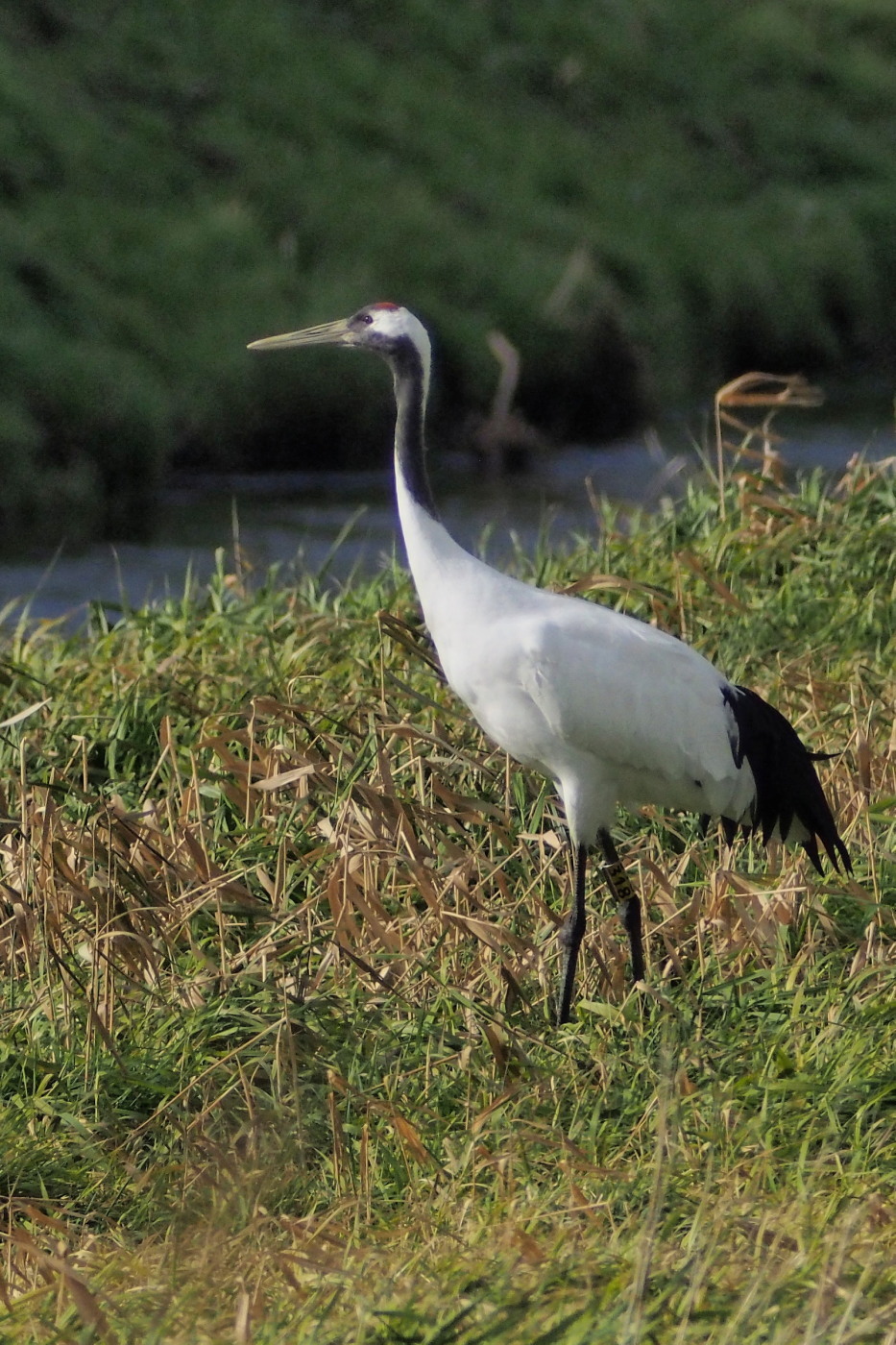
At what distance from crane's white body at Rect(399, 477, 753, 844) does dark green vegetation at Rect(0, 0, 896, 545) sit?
7.71m

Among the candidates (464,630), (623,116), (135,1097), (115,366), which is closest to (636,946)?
(464,630)

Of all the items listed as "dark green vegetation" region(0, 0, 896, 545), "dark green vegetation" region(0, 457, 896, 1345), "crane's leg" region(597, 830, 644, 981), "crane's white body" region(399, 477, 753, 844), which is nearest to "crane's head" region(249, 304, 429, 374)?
"crane's white body" region(399, 477, 753, 844)

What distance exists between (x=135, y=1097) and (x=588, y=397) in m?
11.5

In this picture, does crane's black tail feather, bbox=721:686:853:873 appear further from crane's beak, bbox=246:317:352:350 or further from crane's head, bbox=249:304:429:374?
crane's beak, bbox=246:317:352:350

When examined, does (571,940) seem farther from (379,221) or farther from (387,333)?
(379,221)

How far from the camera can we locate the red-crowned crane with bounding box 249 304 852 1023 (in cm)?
402

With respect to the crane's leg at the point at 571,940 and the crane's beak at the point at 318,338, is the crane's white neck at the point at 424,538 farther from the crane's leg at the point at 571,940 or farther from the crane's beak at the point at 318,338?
the crane's leg at the point at 571,940

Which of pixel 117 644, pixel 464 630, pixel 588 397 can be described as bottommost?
pixel 588 397

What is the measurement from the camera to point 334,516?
38.9 feet

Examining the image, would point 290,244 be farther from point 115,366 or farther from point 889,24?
point 889,24

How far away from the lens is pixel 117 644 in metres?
6.67

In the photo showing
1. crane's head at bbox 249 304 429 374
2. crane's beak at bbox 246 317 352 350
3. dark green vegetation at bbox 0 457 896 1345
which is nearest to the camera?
dark green vegetation at bbox 0 457 896 1345

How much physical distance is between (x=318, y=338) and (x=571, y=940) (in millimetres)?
1436

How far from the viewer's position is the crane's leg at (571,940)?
413cm
